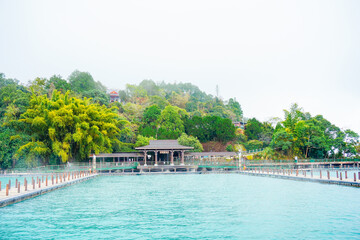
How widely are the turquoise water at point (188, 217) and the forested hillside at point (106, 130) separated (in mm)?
19317

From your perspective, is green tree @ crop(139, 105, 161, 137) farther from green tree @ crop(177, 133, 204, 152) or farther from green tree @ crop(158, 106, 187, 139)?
green tree @ crop(177, 133, 204, 152)

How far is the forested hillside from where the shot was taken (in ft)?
122

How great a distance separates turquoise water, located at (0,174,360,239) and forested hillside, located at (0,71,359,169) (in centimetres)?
1932

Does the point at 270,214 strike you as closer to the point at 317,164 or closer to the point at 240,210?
the point at 240,210

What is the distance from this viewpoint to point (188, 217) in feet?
42.3

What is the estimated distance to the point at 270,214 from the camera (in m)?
13.3

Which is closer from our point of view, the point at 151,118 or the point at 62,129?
the point at 62,129

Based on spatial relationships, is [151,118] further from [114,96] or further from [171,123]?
[114,96]

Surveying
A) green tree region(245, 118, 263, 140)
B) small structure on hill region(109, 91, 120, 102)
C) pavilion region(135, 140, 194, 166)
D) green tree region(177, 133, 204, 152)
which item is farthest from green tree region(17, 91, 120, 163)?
small structure on hill region(109, 91, 120, 102)

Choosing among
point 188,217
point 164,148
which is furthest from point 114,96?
point 188,217

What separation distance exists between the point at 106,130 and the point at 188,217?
30475 mm

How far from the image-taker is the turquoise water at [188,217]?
1051 centimetres

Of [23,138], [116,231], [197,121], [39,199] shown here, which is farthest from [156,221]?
[197,121]

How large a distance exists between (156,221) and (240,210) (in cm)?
386
